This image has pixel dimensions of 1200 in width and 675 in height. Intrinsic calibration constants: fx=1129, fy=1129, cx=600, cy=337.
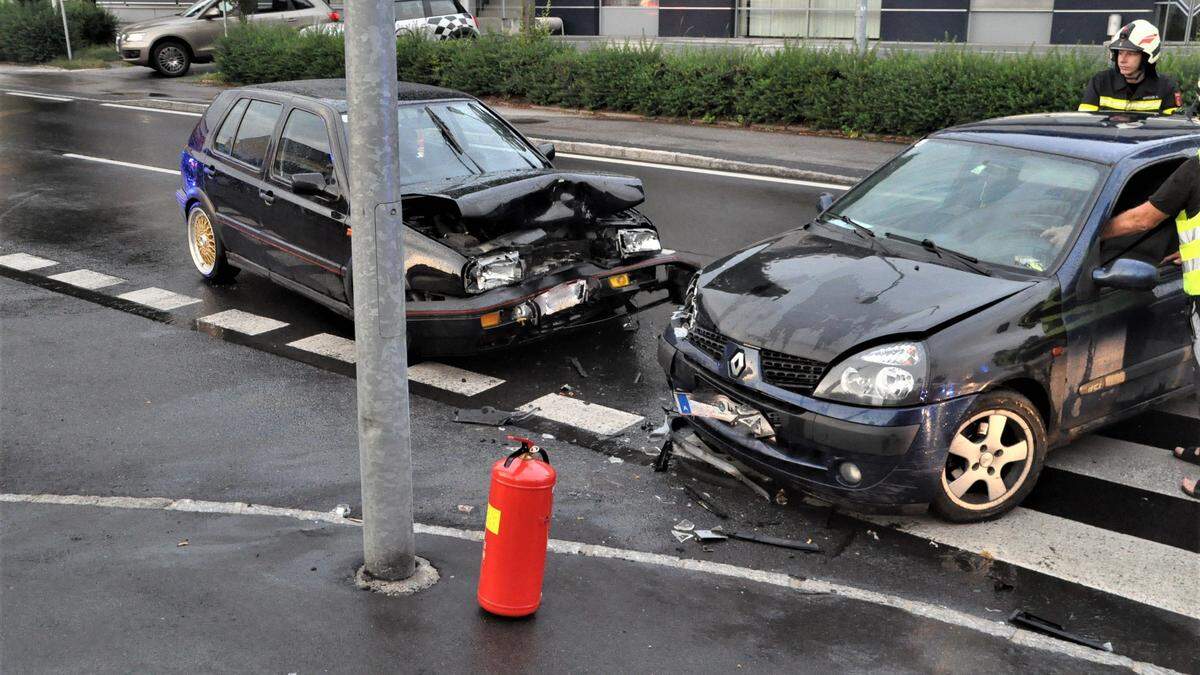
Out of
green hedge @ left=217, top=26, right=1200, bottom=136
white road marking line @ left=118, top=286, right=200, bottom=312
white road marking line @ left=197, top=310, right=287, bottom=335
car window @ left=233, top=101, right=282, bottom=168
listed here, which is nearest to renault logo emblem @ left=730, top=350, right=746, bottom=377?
white road marking line @ left=197, top=310, right=287, bottom=335

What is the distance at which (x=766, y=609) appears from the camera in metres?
4.51

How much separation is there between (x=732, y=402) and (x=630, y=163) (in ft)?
33.6

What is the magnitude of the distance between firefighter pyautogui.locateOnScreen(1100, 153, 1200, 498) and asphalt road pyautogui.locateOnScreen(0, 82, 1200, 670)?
78 cm

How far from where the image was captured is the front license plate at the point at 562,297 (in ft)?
24.0

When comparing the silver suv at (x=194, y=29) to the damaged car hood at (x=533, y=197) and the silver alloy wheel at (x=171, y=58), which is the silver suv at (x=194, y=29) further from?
the damaged car hood at (x=533, y=197)

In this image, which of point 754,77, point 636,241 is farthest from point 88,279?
point 754,77

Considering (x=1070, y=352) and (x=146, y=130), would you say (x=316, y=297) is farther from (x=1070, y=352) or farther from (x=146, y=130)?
(x=146, y=130)

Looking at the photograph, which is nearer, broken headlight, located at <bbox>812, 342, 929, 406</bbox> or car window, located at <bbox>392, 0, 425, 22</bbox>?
broken headlight, located at <bbox>812, 342, 929, 406</bbox>

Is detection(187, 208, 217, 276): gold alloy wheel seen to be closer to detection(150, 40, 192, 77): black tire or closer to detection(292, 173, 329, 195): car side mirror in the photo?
detection(292, 173, 329, 195): car side mirror

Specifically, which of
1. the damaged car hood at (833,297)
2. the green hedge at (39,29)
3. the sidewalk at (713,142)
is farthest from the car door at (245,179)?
the green hedge at (39,29)

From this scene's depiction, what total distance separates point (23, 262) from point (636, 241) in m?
6.02

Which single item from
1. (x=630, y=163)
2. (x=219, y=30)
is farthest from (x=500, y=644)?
(x=219, y=30)

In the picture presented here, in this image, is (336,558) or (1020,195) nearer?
(336,558)

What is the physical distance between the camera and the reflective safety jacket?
8797mm
